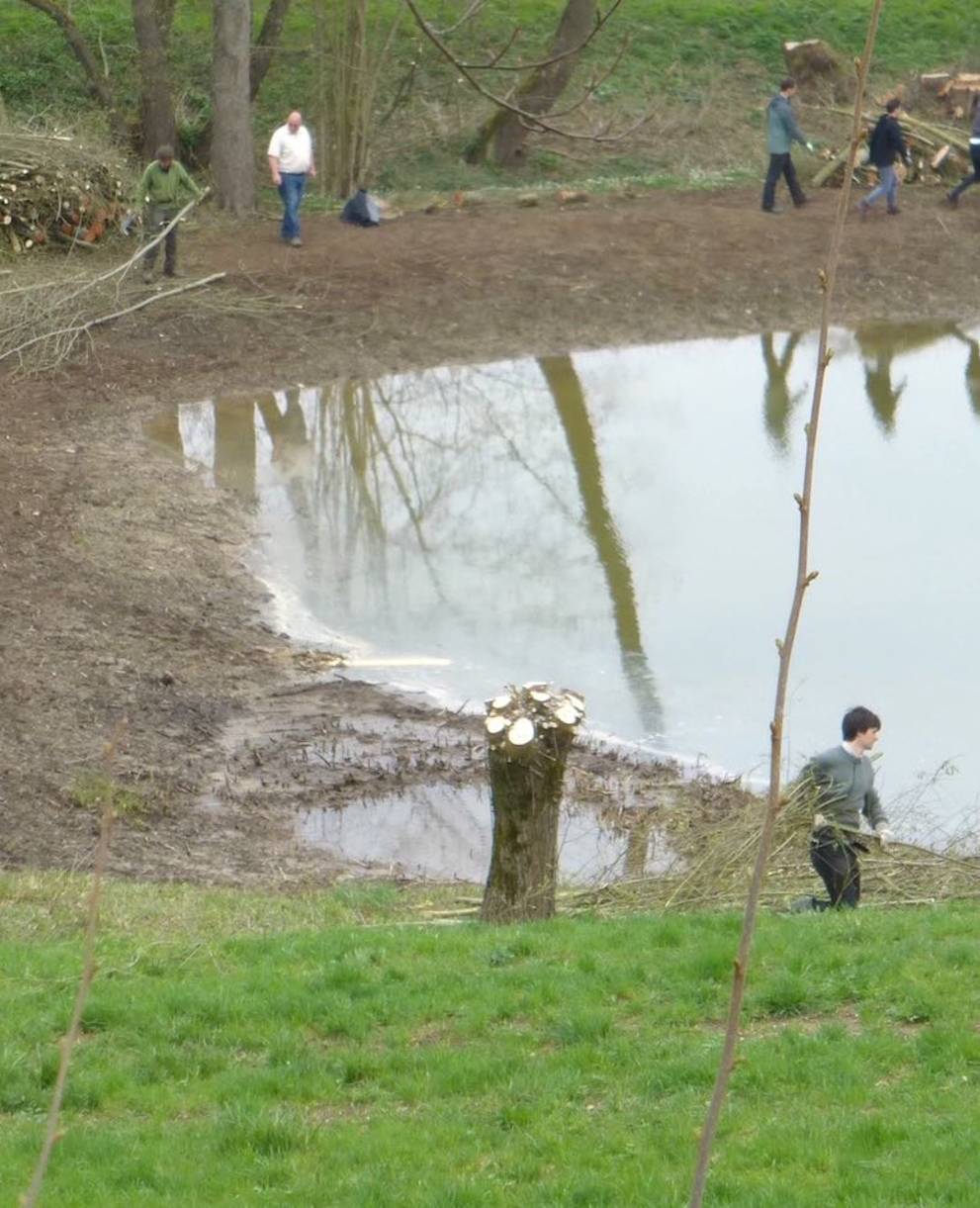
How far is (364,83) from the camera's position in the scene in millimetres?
29484

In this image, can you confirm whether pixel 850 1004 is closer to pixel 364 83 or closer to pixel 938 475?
pixel 938 475

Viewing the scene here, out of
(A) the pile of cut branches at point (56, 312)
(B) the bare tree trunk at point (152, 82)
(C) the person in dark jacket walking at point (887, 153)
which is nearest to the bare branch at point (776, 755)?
(A) the pile of cut branches at point (56, 312)

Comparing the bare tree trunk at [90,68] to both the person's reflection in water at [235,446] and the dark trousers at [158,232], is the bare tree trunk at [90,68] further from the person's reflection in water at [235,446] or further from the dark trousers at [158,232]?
the person's reflection in water at [235,446]

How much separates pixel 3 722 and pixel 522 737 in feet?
17.1

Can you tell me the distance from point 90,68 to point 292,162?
18.5 feet

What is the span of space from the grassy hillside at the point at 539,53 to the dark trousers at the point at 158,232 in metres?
4.62

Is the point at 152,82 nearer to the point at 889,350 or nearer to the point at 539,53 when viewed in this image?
the point at 539,53

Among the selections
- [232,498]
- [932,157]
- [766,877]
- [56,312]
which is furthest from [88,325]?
[932,157]

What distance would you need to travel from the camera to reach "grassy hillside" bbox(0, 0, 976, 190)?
31828mm

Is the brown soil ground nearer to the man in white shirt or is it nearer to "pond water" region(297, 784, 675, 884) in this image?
"pond water" region(297, 784, 675, 884)

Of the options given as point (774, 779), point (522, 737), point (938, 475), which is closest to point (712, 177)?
point (938, 475)

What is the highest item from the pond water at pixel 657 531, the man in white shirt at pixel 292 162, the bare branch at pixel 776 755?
the man in white shirt at pixel 292 162

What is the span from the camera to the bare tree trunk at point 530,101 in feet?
101

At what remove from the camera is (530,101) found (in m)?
31.5
